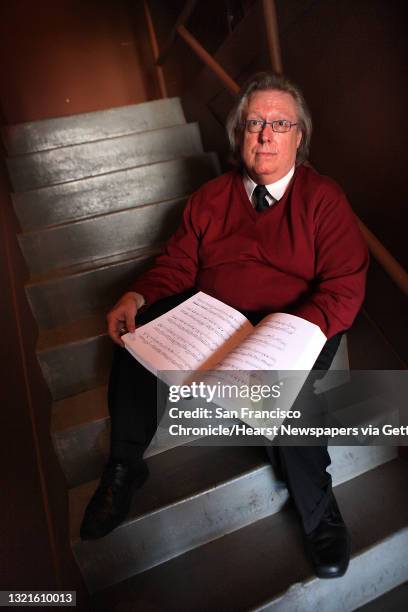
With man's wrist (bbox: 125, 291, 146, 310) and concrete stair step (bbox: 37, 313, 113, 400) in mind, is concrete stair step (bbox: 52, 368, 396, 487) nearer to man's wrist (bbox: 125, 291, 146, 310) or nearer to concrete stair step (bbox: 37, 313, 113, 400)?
concrete stair step (bbox: 37, 313, 113, 400)

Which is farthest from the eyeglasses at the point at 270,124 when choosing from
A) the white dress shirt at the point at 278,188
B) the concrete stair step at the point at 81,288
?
the concrete stair step at the point at 81,288

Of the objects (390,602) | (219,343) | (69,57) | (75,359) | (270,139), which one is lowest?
(390,602)

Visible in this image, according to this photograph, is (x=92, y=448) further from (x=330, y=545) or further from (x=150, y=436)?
(x=330, y=545)

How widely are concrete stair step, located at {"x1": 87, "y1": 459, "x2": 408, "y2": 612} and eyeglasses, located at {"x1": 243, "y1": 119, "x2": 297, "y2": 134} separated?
1.10 meters

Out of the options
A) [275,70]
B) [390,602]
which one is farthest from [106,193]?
[390,602]

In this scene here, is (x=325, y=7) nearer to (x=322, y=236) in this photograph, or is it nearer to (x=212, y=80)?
(x=322, y=236)

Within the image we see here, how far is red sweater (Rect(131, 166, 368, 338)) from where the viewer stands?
101 cm

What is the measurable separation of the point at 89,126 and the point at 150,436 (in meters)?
1.74

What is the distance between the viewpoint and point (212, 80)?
2010 millimetres

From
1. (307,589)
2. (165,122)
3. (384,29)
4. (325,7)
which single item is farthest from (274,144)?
(165,122)

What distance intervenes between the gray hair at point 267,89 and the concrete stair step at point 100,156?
918 millimetres

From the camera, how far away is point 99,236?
1.64m

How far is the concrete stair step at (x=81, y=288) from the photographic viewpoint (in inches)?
56.2

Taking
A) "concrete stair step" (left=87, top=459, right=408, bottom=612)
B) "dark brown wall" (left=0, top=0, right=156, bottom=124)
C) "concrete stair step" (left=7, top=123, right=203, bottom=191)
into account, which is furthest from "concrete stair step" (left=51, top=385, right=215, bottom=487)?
"dark brown wall" (left=0, top=0, right=156, bottom=124)
